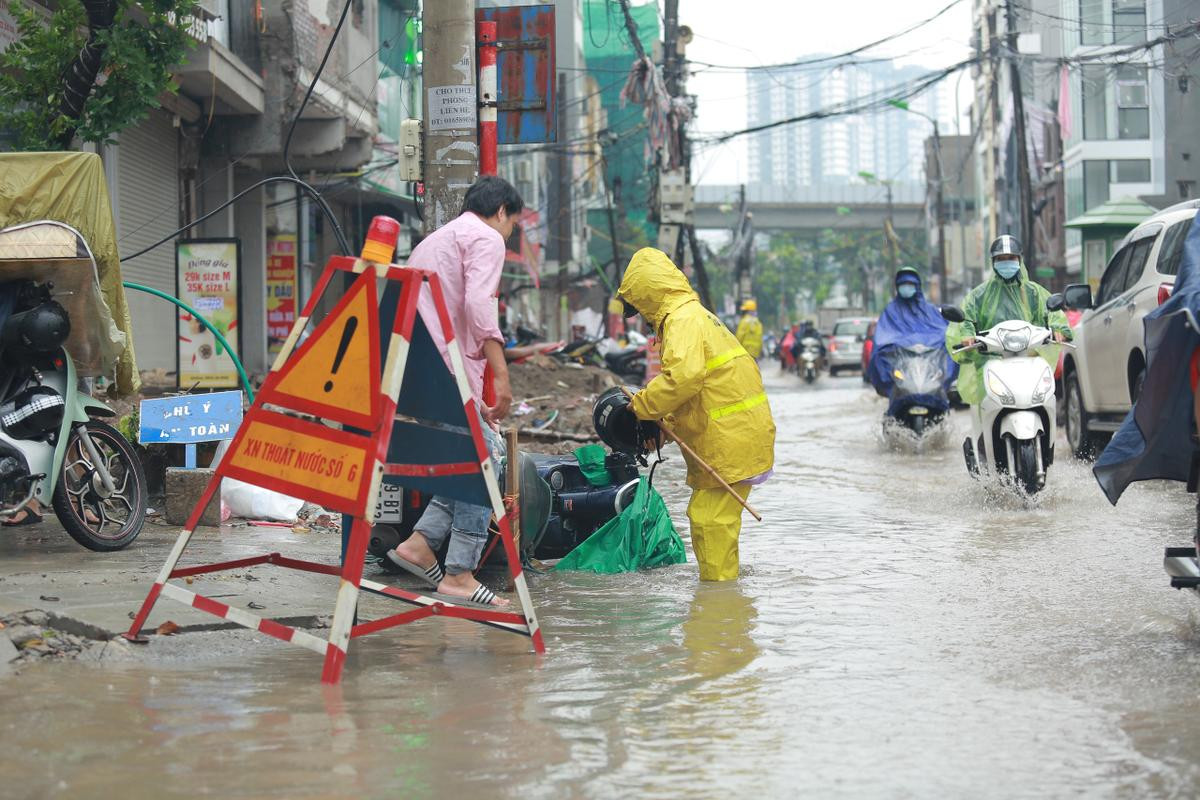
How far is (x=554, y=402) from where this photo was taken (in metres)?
19.5

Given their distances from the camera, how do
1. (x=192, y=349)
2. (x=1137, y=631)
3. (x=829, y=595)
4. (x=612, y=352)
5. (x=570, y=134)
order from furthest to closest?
(x=570, y=134) → (x=612, y=352) → (x=192, y=349) → (x=829, y=595) → (x=1137, y=631)

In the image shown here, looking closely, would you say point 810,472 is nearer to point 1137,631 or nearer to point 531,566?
point 531,566

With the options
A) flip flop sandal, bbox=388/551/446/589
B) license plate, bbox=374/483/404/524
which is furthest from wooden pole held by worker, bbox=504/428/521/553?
license plate, bbox=374/483/404/524

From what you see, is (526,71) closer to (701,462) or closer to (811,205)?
(701,462)

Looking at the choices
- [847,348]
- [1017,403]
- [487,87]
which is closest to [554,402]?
[1017,403]

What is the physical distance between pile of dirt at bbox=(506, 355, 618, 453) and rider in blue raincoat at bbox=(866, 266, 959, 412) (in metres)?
2.86

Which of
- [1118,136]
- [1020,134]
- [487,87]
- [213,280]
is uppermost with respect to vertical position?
[1118,136]

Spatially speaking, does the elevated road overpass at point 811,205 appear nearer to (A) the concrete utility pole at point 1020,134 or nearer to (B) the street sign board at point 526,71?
(A) the concrete utility pole at point 1020,134

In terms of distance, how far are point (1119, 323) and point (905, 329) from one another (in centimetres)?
314

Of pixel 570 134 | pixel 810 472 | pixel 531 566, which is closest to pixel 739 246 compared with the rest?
pixel 570 134

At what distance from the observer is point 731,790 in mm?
3488

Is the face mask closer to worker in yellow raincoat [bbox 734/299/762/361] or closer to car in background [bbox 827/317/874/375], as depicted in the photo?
worker in yellow raincoat [bbox 734/299/762/361]

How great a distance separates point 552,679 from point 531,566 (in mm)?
2520

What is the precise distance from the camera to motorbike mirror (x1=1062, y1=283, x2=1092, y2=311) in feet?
33.8
